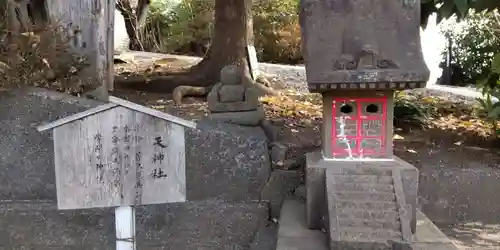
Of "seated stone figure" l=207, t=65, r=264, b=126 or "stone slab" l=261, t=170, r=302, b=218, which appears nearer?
"stone slab" l=261, t=170, r=302, b=218

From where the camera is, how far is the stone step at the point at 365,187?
15.9 feet

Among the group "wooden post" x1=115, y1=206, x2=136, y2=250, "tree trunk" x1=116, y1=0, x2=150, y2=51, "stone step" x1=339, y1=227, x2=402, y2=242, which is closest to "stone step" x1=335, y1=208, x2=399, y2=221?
"stone step" x1=339, y1=227, x2=402, y2=242

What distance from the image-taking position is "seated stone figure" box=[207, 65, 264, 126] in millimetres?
6684

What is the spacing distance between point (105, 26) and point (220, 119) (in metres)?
2.32

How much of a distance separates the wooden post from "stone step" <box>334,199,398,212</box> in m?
1.82

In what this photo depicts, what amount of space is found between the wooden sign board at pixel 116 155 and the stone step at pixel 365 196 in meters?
1.79

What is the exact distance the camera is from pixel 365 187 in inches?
192

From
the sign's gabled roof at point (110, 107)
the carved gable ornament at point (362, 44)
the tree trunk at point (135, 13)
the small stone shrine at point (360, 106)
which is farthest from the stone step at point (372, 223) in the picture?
the tree trunk at point (135, 13)

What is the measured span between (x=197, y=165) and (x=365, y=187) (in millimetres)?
1960

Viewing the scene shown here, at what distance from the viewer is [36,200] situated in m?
6.07

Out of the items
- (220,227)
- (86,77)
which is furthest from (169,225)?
(86,77)

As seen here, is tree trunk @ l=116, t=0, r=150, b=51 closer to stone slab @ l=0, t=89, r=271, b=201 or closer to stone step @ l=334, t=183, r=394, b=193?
stone slab @ l=0, t=89, r=271, b=201

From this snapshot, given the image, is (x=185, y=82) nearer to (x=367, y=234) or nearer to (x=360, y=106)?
(x=360, y=106)

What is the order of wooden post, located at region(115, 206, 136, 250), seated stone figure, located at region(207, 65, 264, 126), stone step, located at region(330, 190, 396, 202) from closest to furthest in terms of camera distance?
wooden post, located at region(115, 206, 136, 250) → stone step, located at region(330, 190, 396, 202) → seated stone figure, located at region(207, 65, 264, 126)
